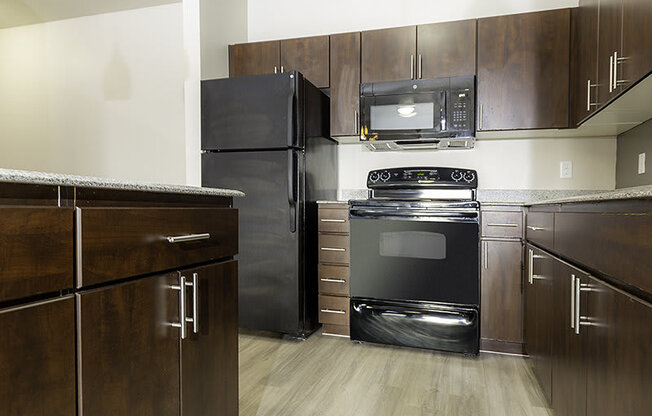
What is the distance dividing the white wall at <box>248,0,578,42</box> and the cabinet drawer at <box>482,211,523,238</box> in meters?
1.47

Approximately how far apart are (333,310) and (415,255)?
25.8 inches

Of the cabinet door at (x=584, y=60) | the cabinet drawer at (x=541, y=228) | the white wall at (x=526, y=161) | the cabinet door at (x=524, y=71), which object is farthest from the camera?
the white wall at (x=526, y=161)

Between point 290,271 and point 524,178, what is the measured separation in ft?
5.66

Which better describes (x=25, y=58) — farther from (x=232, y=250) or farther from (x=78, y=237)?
(x=78, y=237)

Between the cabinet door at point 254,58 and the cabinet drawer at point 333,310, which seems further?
the cabinet door at point 254,58

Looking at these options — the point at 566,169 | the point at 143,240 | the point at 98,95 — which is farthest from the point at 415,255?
the point at 98,95

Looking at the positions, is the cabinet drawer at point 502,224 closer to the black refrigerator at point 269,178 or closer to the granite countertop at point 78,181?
the black refrigerator at point 269,178

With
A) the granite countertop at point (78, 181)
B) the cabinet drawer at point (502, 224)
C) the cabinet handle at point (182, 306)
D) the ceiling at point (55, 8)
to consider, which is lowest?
the cabinet handle at point (182, 306)

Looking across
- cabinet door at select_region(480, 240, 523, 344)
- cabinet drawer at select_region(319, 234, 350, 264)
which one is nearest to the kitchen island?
cabinet drawer at select_region(319, 234, 350, 264)

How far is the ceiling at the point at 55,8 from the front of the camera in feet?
11.3

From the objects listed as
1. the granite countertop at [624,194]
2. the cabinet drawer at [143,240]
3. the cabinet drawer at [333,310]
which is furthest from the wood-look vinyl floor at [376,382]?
the granite countertop at [624,194]

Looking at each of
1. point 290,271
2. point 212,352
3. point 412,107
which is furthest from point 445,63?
point 212,352

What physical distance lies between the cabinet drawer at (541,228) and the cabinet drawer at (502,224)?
0.27ft

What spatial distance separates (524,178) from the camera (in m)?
2.88
